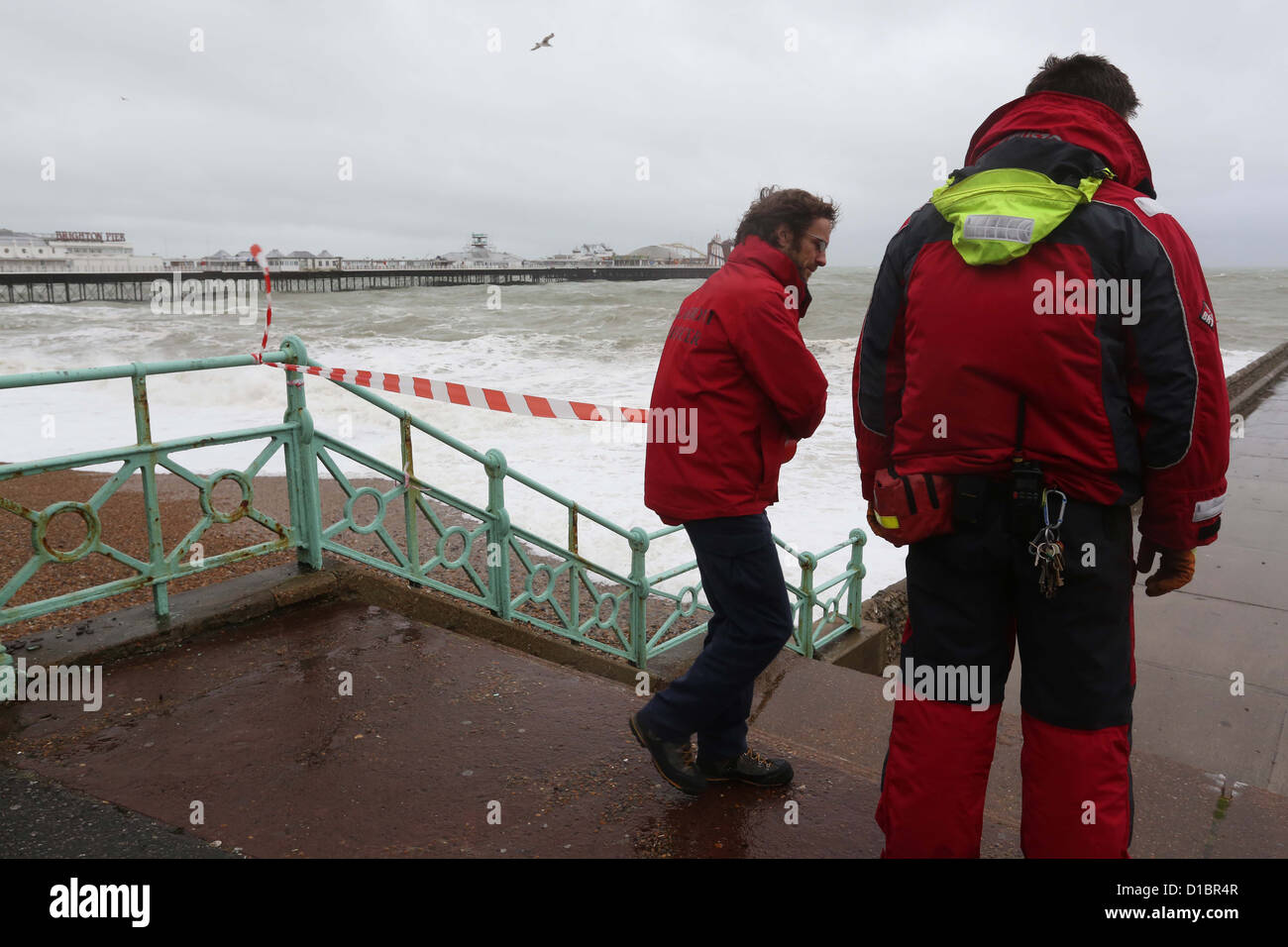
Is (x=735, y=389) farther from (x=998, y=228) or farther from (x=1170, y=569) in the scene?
(x=1170, y=569)

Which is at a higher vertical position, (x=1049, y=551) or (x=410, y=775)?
(x=1049, y=551)

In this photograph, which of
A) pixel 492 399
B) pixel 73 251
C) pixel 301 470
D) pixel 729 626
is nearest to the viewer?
pixel 729 626

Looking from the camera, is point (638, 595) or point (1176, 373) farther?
point (638, 595)

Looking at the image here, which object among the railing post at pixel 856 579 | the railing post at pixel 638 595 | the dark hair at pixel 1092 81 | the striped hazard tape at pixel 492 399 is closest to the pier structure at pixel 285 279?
the railing post at pixel 856 579

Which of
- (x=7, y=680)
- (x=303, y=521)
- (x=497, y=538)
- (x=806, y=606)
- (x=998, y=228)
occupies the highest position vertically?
(x=998, y=228)

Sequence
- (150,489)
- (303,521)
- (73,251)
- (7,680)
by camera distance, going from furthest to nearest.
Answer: (73,251) < (303,521) < (150,489) < (7,680)

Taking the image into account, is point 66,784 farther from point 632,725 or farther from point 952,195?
point 952,195

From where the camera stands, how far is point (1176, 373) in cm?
179

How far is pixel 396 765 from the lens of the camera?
2.82 metres

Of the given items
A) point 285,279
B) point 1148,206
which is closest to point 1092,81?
point 1148,206

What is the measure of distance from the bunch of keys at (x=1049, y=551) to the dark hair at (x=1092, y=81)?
3.07ft

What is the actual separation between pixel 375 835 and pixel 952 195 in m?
2.23

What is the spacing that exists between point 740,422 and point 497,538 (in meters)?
2.03
